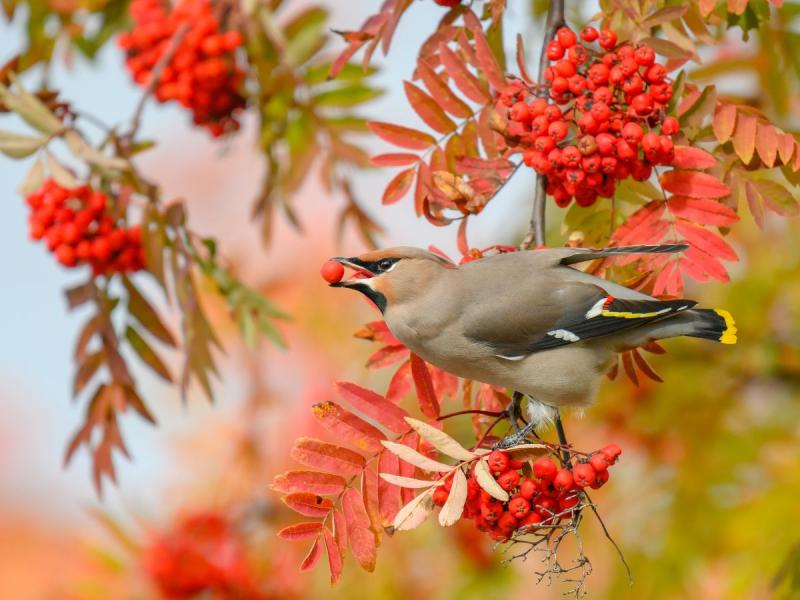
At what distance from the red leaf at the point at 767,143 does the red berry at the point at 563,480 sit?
762 millimetres

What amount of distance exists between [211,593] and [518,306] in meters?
2.71

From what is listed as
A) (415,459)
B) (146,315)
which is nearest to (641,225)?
(415,459)

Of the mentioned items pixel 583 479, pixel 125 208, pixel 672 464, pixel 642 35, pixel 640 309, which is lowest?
pixel 672 464

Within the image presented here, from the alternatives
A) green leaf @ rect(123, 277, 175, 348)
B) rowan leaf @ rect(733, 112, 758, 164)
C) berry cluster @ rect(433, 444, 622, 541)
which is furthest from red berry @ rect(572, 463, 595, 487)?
green leaf @ rect(123, 277, 175, 348)

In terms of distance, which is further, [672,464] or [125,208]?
[672,464]

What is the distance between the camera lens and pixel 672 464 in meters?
4.93

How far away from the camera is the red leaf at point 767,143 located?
84.7 inches

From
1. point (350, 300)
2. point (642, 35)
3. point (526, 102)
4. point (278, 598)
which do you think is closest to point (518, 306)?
point (526, 102)

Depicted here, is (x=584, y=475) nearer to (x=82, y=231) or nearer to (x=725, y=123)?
(x=725, y=123)

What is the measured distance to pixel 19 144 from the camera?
9.08 feet

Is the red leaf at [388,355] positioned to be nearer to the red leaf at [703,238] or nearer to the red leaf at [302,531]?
the red leaf at [302,531]

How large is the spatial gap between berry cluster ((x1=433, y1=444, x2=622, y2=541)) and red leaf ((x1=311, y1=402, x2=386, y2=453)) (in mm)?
192

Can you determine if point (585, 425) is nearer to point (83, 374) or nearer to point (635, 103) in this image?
point (83, 374)

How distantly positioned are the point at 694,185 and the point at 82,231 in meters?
1.69
